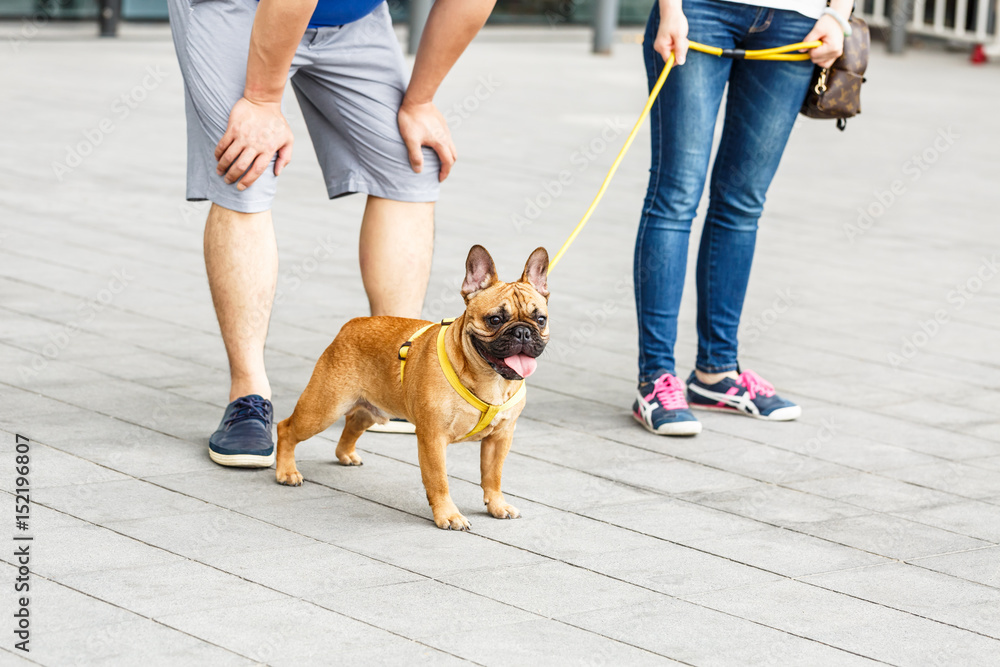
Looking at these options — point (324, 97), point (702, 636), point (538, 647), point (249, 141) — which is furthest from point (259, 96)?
point (702, 636)

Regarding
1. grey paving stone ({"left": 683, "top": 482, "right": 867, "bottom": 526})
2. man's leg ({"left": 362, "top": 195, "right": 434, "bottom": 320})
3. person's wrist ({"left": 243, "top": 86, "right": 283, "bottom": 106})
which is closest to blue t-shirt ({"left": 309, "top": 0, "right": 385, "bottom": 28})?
person's wrist ({"left": 243, "top": 86, "right": 283, "bottom": 106})

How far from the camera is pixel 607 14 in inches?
727

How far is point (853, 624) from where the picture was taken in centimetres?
285

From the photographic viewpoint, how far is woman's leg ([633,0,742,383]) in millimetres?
4176

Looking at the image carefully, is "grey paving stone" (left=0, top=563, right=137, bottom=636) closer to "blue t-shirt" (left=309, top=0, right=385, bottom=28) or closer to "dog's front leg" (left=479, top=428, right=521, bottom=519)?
"dog's front leg" (left=479, top=428, right=521, bottom=519)

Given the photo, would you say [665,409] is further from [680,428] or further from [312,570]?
[312,570]

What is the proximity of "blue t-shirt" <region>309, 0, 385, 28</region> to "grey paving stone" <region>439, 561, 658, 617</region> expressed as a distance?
1.70m

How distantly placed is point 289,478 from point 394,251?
87cm

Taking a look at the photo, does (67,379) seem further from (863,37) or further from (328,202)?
(328,202)

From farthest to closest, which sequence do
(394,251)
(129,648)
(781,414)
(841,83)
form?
(781,414) → (841,83) → (394,251) → (129,648)

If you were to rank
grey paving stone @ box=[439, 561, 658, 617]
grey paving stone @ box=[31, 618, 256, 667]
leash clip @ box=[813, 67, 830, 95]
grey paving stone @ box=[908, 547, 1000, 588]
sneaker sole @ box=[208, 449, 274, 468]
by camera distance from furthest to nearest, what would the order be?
1. leash clip @ box=[813, 67, 830, 95]
2. sneaker sole @ box=[208, 449, 274, 468]
3. grey paving stone @ box=[908, 547, 1000, 588]
4. grey paving stone @ box=[439, 561, 658, 617]
5. grey paving stone @ box=[31, 618, 256, 667]

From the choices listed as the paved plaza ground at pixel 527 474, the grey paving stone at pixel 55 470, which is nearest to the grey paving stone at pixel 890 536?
the paved plaza ground at pixel 527 474

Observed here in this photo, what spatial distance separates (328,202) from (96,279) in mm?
2376

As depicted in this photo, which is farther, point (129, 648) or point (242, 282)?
point (242, 282)
